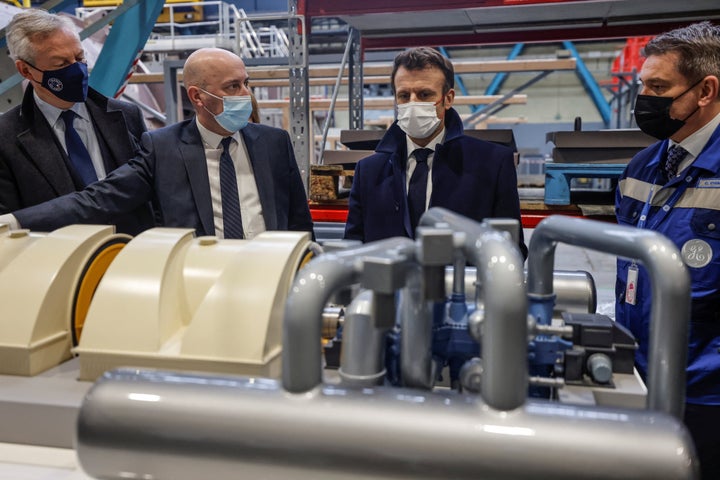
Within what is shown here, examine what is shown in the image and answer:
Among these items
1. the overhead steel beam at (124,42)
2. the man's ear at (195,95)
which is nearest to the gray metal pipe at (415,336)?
the man's ear at (195,95)

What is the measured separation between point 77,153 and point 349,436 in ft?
5.16

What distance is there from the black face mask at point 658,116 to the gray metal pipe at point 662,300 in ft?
3.51

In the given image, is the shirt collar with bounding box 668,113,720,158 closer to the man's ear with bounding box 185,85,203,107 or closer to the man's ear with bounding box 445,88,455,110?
the man's ear with bounding box 445,88,455,110

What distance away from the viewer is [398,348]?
0.74 meters

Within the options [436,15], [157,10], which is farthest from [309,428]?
[157,10]

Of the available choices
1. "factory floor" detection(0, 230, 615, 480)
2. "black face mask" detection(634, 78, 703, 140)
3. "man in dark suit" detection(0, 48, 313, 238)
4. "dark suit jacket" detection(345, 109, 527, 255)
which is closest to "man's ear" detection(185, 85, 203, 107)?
"man in dark suit" detection(0, 48, 313, 238)

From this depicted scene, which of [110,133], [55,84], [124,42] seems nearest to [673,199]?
[110,133]

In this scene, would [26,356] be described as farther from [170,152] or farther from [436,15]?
[436,15]

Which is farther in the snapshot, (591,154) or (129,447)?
(591,154)

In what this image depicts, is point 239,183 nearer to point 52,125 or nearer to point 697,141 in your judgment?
point 52,125

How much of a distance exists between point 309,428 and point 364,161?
4.59 ft

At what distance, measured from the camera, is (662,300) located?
0.58 m

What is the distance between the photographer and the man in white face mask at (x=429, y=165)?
171 centimetres

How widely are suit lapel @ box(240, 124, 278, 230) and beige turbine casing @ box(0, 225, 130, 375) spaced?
A: 77 cm
